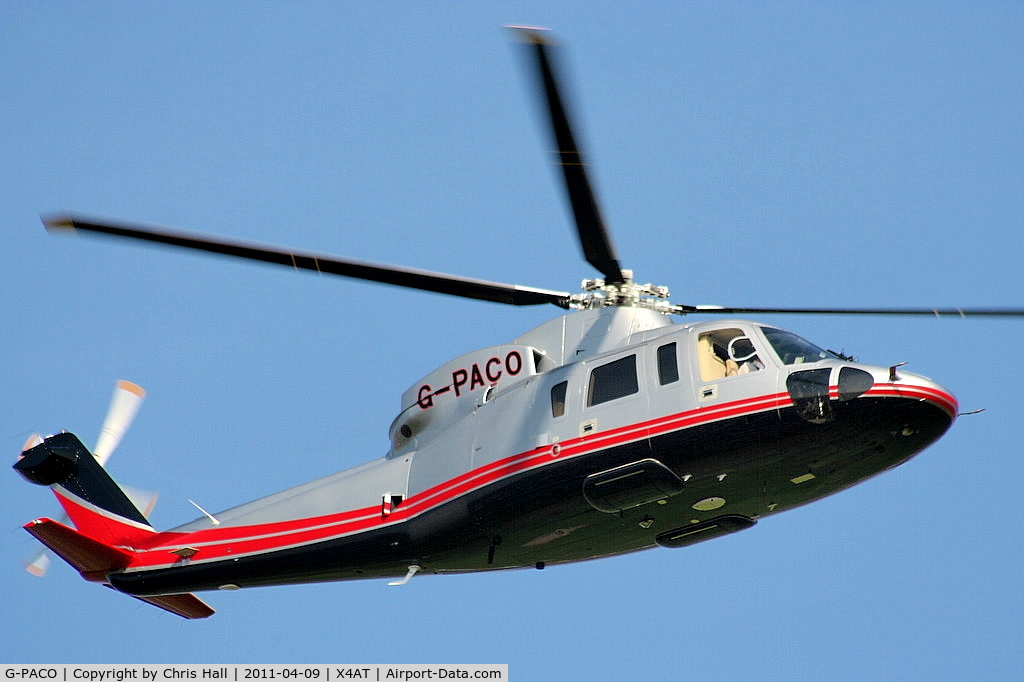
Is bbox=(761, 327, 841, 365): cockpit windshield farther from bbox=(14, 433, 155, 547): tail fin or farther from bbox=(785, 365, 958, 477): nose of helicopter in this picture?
bbox=(14, 433, 155, 547): tail fin

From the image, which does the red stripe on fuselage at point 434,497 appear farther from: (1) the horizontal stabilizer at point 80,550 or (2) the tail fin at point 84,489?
(2) the tail fin at point 84,489

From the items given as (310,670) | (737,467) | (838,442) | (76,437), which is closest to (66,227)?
(76,437)

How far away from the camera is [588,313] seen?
21.0 meters

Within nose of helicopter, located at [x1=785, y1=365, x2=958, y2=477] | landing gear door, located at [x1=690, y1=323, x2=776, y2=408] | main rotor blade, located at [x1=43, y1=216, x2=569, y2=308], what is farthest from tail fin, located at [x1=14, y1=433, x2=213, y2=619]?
nose of helicopter, located at [x1=785, y1=365, x2=958, y2=477]

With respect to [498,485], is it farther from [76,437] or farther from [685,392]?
[76,437]

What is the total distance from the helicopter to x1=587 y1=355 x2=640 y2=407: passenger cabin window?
0.03 meters

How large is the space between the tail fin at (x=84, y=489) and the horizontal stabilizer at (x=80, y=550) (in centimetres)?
38

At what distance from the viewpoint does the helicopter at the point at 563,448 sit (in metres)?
18.0

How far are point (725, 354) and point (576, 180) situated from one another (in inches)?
147

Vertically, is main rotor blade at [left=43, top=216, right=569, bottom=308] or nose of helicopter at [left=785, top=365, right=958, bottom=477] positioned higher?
main rotor blade at [left=43, top=216, right=569, bottom=308]

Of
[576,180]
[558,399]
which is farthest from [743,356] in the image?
[576,180]

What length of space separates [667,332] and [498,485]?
3.59m

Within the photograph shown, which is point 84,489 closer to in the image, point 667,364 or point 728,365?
point 667,364

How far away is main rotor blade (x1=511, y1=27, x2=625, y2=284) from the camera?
1530cm
